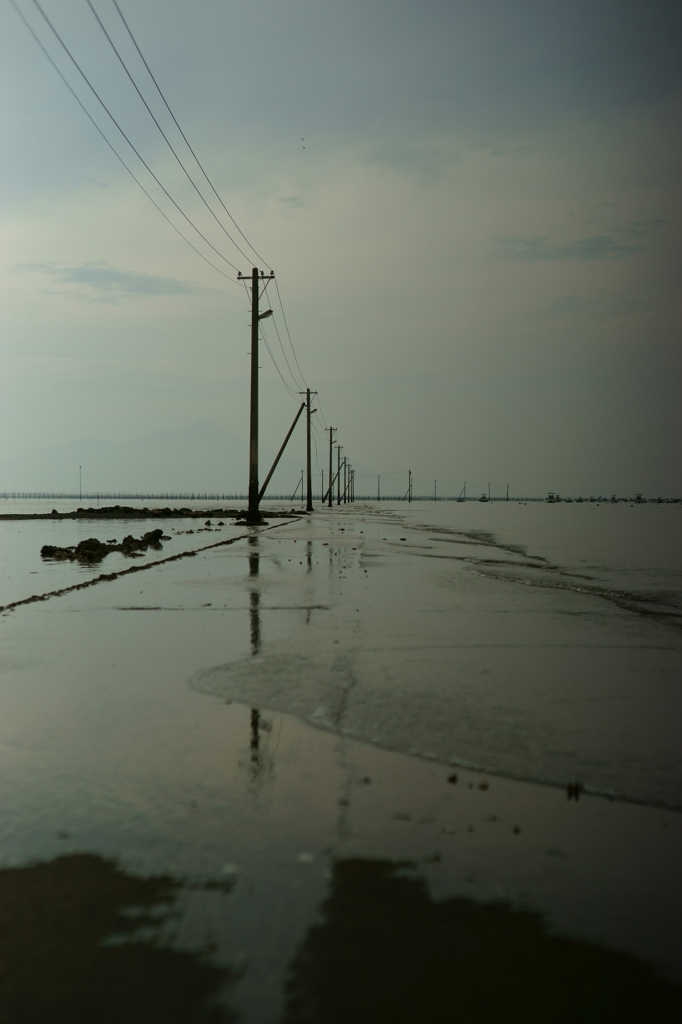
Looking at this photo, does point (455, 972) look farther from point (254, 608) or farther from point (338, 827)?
point (254, 608)

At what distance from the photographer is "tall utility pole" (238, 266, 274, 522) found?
101ft

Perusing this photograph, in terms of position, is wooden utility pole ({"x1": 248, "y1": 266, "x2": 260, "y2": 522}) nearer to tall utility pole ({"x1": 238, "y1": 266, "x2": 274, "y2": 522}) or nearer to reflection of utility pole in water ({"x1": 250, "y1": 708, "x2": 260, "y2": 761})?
tall utility pole ({"x1": 238, "y1": 266, "x2": 274, "y2": 522})

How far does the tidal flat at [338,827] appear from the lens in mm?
2117

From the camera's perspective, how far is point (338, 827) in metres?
3.12

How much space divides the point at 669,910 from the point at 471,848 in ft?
2.27

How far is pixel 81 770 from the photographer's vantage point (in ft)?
12.4

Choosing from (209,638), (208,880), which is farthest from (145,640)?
(208,880)

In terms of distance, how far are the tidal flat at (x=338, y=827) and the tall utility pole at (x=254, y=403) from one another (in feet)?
76.8

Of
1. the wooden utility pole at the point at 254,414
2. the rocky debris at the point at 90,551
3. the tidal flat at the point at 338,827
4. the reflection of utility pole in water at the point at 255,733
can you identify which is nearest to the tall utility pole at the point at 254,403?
the wooden utility pole at the point at 254,414

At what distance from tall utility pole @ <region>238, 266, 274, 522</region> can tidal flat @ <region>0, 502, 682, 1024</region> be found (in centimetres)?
2340

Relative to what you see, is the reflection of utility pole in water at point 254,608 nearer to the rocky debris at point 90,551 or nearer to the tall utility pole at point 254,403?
the rocky debris at point 90,551

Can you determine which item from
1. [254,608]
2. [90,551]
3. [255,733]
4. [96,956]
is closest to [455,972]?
[96,956]

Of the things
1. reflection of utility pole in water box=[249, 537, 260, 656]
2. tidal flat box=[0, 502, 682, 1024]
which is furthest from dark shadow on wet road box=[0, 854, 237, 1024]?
reflection of utility pole in water box=[249, 537, 260, 656]

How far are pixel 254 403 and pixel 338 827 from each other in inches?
1143
